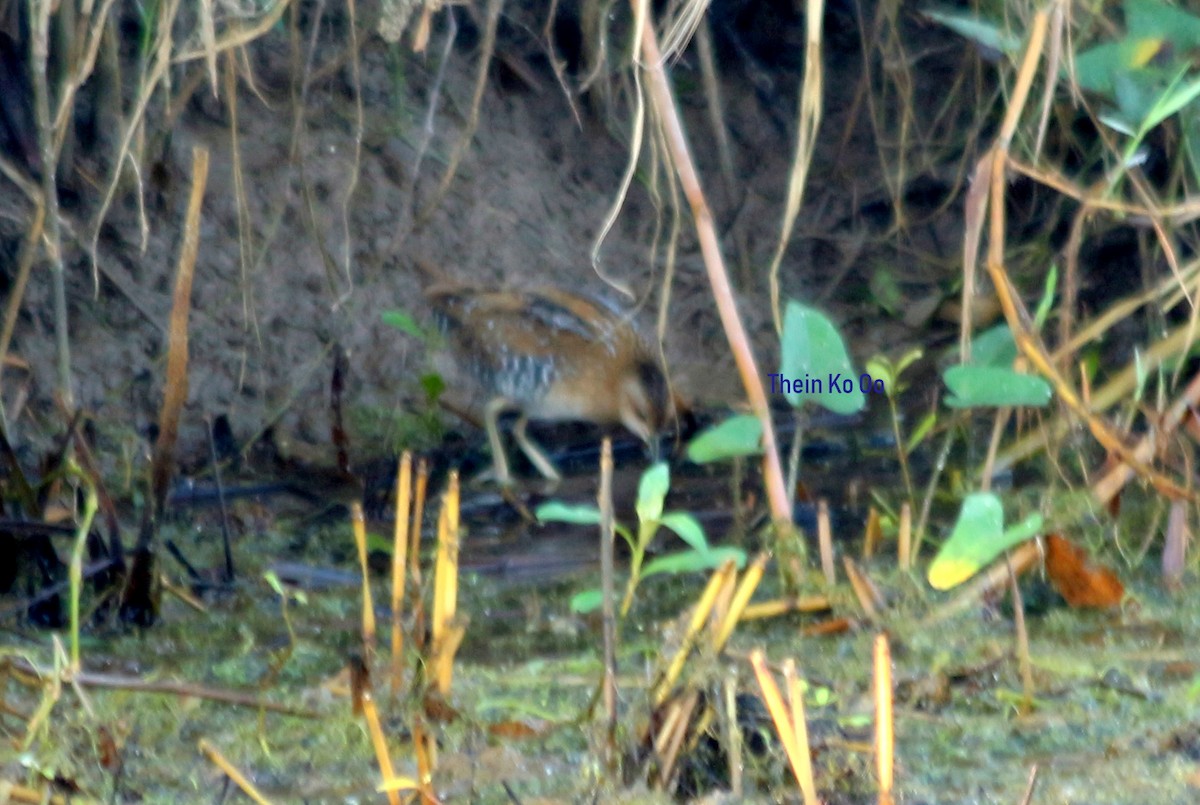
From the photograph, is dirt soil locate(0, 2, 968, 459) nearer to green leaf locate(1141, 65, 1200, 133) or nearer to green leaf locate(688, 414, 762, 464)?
green leaf locate(688, 414, 762, 464)

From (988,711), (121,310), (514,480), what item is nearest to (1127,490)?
(988,711)

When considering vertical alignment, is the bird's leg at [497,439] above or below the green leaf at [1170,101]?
below

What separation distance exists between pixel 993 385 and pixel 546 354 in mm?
2124

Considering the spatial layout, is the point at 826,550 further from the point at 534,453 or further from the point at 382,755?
the point at 534,453

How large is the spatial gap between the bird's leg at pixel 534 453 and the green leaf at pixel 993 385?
1712mm

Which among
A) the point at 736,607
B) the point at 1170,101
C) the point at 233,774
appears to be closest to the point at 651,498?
the point at 736,607

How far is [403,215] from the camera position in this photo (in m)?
4.69

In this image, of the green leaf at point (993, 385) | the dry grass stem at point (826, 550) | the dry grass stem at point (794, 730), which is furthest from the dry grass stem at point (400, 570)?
the green leaf at point (993, 385)

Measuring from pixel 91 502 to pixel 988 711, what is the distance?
1475 mm

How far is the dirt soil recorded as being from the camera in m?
4.41

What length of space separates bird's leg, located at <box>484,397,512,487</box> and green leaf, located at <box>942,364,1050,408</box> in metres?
1.59

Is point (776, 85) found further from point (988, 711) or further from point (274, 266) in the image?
point (988, 711)

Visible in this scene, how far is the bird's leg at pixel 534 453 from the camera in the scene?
14.4 ft

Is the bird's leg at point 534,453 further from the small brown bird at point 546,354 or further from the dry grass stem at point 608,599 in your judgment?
the dry grass stem at point 608,599
